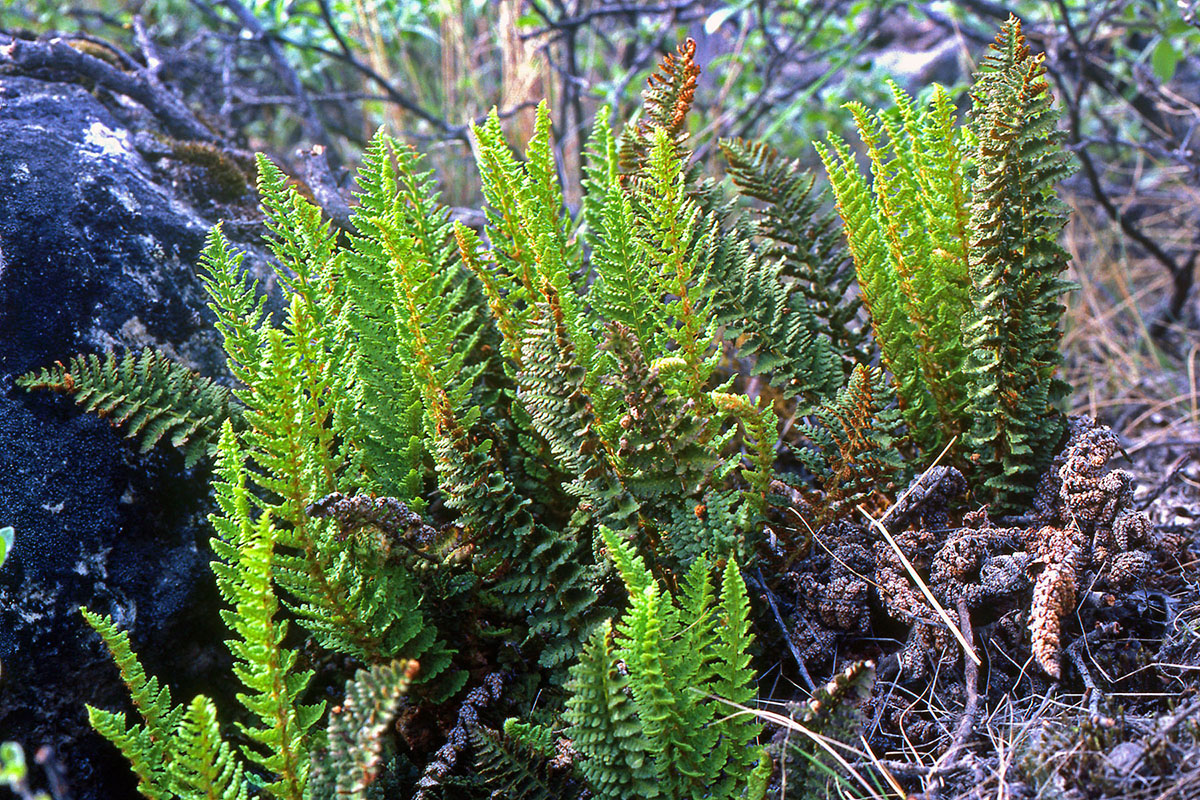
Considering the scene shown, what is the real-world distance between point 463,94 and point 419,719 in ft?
13.9

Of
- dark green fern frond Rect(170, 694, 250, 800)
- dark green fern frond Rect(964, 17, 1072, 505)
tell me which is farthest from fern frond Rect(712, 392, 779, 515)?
dark green fern frond Rect(170, 694, 250, 800)

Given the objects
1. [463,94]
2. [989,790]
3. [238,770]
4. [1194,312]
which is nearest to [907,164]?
[989,790]

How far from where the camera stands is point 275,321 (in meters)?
2.32

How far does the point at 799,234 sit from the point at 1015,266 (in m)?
0.56

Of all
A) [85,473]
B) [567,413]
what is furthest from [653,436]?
[85,473]

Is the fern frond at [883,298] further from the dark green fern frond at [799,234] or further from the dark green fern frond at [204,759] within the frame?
the dark green fern frond at [204,759]

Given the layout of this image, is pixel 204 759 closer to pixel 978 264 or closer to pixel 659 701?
pixel 659 701

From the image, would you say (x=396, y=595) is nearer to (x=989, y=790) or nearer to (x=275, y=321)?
(x=275, y=321)

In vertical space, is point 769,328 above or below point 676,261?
below

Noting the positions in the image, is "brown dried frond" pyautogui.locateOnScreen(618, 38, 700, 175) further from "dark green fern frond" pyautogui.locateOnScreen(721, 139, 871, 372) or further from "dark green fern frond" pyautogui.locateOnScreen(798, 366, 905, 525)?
"dark green fern frond" pyautogui.locateOnScreen(798, 366, 905, 525)

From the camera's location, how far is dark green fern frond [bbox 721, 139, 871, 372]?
2.26 m

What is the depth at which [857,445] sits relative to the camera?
1.94 meters

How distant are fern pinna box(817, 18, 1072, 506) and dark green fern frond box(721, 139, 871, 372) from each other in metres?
0.14

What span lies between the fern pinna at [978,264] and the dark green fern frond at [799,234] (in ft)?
0.46
